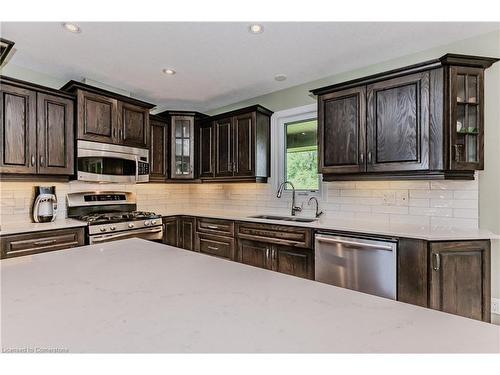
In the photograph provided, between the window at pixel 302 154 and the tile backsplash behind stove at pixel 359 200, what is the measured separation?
0.20m

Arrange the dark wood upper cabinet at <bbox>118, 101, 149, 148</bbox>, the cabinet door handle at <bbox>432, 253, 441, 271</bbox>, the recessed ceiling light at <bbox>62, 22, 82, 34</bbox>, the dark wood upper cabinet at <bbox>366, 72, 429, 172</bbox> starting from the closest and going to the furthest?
1. the cabinet door handle at <bbox>432, 253, 441, 271</bbox>
2. the recessed ceiling light at <bbox>62, 22, 82, 34</bbox>
3. the dark wood upper cabinet at <bbox>366, 72, 429, 172</bbox>
4. the dark wood upper cabinet at <bbox>118, 101, 149, 148</bbox>

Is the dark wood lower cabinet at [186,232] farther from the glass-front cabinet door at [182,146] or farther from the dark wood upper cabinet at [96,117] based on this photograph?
the dark wood upper cabinet at [96,117]

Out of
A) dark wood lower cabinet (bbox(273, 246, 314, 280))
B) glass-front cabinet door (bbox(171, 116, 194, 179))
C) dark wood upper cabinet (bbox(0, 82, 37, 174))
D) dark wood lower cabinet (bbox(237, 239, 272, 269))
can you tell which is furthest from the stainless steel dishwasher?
dark wood upper cabinet (bbox(0, 82, 37, 174))

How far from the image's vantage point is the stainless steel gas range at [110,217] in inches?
114

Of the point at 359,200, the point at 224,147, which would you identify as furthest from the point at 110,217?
the point at 359,200

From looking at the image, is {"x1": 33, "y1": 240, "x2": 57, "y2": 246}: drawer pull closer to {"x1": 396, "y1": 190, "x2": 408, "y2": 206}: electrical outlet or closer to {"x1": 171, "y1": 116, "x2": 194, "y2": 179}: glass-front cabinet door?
{"x1": 171, "y1": 116, "x2": 194, "y2": 179}: glass-front cabinet door

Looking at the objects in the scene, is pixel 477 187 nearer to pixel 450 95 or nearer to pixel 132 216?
pixel 450 95

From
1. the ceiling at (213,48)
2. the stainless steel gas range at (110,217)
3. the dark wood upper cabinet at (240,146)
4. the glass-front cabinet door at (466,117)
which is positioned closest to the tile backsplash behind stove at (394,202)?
the glass-front cabinet door at (466,117)

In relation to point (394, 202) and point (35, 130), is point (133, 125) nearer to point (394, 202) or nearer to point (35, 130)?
point (35, 130)

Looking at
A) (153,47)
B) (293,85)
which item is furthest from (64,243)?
(293,85)

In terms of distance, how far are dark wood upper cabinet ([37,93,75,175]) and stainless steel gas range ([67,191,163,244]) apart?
0.50 meters

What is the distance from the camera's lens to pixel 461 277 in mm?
2025

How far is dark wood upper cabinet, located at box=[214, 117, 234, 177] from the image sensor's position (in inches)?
146

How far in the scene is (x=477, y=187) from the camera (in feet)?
7.55
